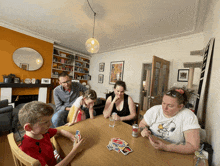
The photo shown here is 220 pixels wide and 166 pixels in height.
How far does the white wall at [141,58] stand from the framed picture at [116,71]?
0.19 metres

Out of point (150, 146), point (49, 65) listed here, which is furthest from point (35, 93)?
point (150, 146)

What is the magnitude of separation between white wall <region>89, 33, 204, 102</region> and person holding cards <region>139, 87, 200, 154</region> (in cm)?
256

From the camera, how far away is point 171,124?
989 mm

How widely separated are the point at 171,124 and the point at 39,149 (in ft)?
4.10

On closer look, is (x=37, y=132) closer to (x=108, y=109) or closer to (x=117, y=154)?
(x=117, y=154)

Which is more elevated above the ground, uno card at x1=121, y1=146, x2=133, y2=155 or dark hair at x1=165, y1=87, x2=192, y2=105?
dark hair at x1=165, y1=87, x2=192, y2=105

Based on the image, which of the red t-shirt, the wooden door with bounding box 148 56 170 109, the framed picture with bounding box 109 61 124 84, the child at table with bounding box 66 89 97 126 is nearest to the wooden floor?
the child at table with bounding box 66 89 97 126

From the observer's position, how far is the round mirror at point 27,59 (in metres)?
3.46

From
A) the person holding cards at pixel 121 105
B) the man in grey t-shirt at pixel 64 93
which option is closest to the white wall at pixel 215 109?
the person holding cards at pixel 121 105

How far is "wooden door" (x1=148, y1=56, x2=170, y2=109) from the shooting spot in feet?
8.67

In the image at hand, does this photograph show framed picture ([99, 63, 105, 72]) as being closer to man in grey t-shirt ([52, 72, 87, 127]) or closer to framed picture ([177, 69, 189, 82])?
man in grey t-shirt ([52, 72, 87, 127])

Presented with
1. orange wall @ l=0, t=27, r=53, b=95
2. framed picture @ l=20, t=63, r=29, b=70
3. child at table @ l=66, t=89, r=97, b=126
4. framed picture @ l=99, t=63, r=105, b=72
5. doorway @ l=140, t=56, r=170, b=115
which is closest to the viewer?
child at table @ l=66, t=89, r=97, b=126

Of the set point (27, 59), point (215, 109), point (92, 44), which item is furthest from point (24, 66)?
point (215, 109)

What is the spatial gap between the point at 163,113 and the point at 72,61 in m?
5.23
